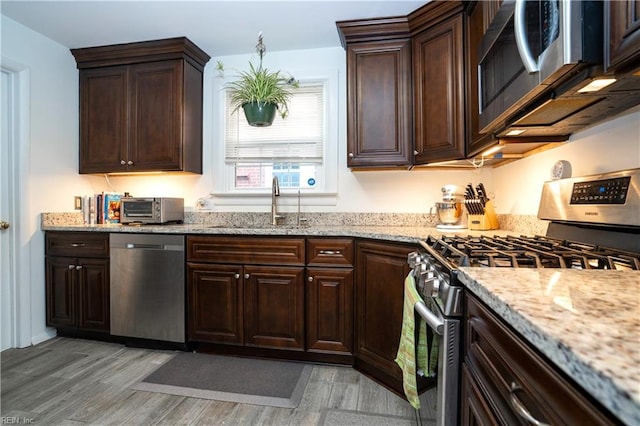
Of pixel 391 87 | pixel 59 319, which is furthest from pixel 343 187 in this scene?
pixel 59 319

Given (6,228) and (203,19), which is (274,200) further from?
(6,228)

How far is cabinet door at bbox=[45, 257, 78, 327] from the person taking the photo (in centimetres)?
249

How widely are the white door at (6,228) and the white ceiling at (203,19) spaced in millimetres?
558

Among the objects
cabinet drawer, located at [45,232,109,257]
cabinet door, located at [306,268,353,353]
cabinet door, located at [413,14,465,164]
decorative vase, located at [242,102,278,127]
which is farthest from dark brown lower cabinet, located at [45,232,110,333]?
cabinet door, located at [413,14,465,164]

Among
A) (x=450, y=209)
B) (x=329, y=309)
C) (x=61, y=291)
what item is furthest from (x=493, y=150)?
(x=61, y=291)

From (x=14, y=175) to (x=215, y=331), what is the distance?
6.38 ft

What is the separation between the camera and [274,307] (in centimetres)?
215

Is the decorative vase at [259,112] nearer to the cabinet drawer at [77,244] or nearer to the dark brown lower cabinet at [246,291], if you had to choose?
the dark brown lower cabinet at [246,291]

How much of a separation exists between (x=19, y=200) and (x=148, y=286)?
4.00ft

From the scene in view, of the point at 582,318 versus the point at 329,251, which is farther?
the point at 329,251

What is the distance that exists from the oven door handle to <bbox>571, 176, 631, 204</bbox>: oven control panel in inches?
29.9

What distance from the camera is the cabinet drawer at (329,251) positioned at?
6.82 ft

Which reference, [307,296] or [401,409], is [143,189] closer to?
[307,296]

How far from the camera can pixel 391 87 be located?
2.29 meters
